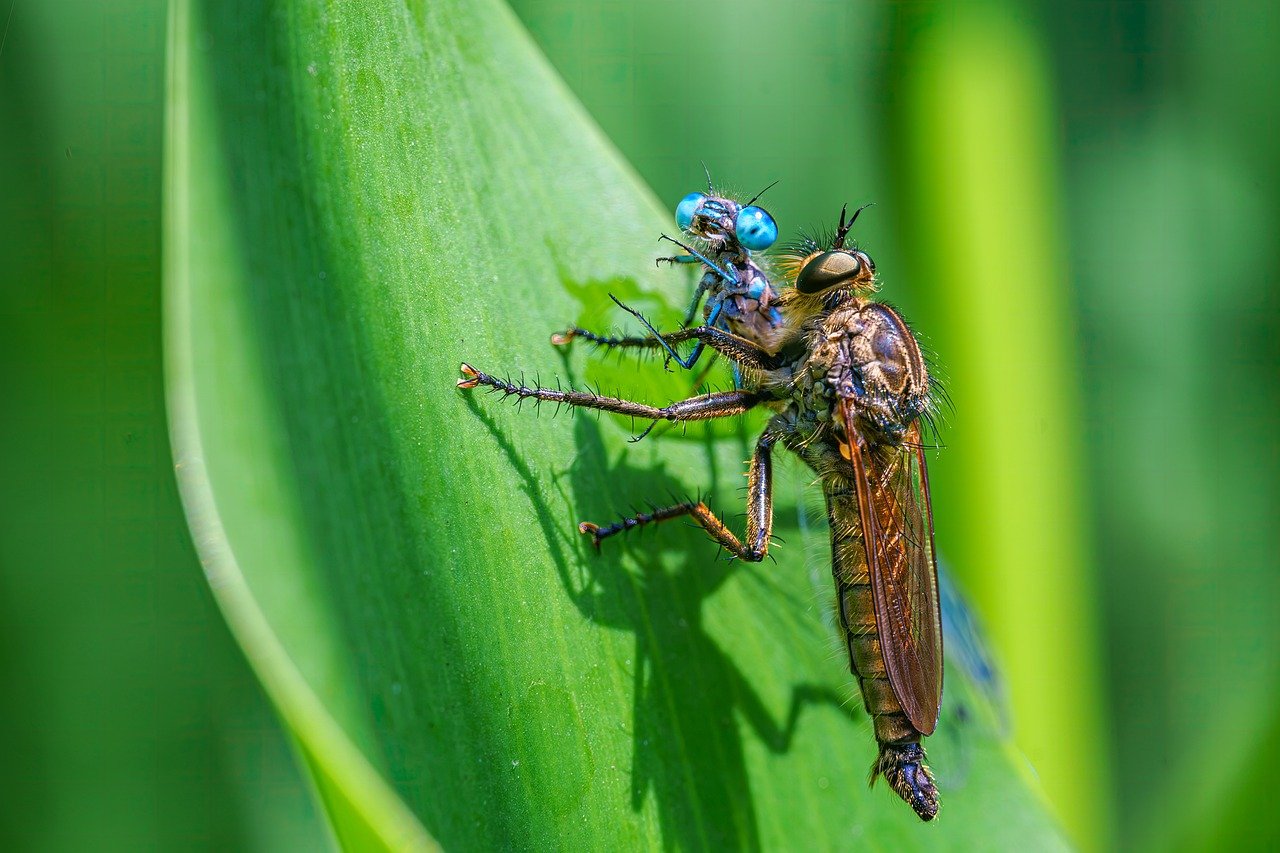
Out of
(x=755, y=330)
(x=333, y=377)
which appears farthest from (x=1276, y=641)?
(x=333, y=377)

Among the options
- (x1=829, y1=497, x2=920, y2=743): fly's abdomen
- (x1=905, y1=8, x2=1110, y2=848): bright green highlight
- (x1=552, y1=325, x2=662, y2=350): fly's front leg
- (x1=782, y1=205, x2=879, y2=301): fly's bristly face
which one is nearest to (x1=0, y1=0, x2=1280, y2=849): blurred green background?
(x1=905, y1=8, x2=1110, y2=848): bright green highlight

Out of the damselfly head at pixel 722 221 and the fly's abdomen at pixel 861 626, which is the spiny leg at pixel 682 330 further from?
the fly's abdomen at pixel 861 626

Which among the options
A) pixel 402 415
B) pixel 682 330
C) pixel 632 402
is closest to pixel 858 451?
pixel 682 330

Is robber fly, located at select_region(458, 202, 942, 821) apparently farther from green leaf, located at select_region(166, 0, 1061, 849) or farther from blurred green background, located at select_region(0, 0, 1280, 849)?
green leaf, located at select_region(166, 0, 1061, 849)

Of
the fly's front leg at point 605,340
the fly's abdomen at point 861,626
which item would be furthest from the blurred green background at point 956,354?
the fly's front leg at point 605,340

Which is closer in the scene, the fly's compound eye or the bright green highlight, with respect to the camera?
the fly's compound eye

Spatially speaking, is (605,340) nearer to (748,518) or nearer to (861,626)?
(748,518)
